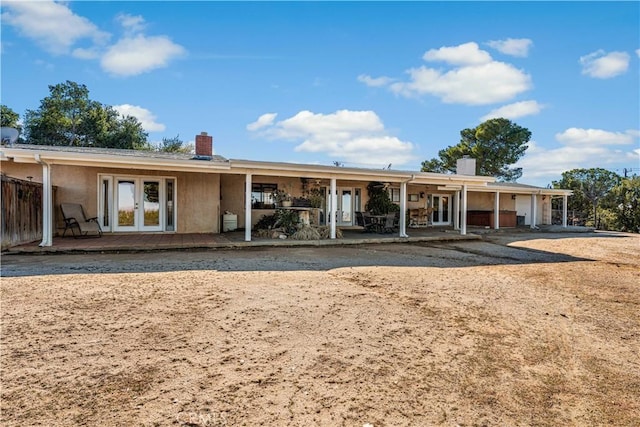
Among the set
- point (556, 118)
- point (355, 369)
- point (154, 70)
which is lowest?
point (355, 369)

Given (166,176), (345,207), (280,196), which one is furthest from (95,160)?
(345,207)

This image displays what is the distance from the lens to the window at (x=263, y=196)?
1389 centimetres

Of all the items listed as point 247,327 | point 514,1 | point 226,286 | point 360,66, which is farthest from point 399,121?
point 247,327

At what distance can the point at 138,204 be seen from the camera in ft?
36.9

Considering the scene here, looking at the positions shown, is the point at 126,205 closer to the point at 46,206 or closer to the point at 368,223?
the point at 46,206

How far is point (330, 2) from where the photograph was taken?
10805 mm

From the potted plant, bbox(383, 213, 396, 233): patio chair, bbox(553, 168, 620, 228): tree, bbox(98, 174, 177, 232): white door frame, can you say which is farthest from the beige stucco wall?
bbox(553, 168, 620, 228): tree

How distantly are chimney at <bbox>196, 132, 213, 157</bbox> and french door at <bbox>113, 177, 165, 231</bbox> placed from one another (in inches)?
85.0

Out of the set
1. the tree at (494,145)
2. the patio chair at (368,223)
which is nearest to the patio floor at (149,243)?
Answer: the patio chair at (368,223)

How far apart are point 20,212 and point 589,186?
36904 millimetres

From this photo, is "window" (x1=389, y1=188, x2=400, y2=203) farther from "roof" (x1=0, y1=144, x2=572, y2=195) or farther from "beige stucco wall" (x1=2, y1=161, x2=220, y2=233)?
"beige stucco wall" (x1=2, y1=161, x2=220, y2=233)

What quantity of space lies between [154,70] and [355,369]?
15.2 metres

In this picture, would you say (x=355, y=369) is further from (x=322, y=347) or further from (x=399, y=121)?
(x=399, y=121)

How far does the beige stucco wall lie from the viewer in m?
10.2
